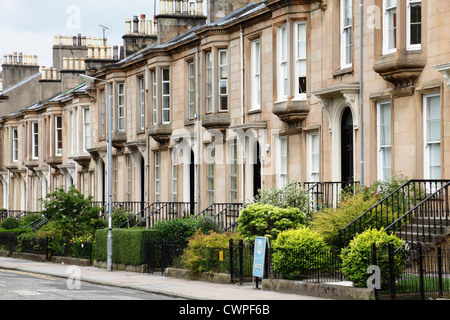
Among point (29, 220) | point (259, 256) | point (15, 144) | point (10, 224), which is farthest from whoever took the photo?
point (15, 144)

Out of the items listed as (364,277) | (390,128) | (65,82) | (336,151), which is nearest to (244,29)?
(336,151)

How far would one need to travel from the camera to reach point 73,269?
3206cm

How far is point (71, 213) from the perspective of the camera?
37219 millimetres

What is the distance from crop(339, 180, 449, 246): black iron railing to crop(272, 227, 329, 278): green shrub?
70 cm

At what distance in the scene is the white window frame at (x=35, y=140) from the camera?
58.9 m

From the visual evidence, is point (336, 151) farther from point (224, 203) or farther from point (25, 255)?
point (25, 255)

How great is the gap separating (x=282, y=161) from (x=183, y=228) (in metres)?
4.05

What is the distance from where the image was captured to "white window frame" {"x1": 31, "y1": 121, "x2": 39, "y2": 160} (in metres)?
58.9

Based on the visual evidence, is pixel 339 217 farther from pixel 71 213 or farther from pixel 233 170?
pixel 71 213

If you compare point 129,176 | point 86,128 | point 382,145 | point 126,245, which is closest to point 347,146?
point 382,145

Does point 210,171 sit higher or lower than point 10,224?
higher

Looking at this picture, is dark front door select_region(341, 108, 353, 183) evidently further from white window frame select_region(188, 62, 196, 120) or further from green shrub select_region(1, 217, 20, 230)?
green shrub select_region(1, 217, 20, 230)

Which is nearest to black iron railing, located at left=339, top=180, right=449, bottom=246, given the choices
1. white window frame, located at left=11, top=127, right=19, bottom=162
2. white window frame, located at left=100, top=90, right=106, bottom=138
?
white window frame, located at left=100, top=90, right=106, bottom=138
